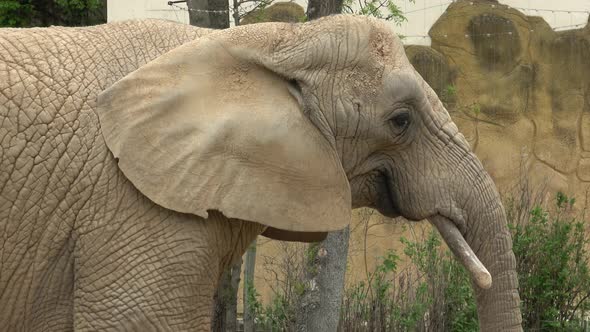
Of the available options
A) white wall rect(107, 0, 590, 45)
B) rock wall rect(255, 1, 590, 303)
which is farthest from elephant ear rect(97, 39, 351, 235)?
rock wall rect(255, 1, 590, 303)

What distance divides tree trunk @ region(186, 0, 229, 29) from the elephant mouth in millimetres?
3186

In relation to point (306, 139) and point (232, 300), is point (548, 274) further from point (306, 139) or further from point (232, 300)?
point (306, 139)

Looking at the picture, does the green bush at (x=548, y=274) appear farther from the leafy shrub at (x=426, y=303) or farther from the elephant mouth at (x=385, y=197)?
the elephant mouth at (x=385, y=197)

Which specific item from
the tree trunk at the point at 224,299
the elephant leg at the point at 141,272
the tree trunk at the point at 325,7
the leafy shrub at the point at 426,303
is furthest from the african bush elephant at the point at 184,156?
the leafy shrub at the point at 426,303

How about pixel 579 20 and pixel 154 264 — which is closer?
pixel 154 264

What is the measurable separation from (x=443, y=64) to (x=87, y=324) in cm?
952

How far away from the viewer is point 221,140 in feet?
15.5

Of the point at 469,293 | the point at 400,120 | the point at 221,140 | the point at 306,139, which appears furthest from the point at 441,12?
the point at 221,140

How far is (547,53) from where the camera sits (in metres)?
13.9

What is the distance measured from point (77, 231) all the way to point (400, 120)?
1.35 meters

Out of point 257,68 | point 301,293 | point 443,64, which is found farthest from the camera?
point 443,64

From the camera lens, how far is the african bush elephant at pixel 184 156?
4.62 metres

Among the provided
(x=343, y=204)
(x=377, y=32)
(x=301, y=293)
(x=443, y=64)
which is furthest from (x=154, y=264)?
(x=443, y=64)

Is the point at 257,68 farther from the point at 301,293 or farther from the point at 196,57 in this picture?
the point at 301,293
